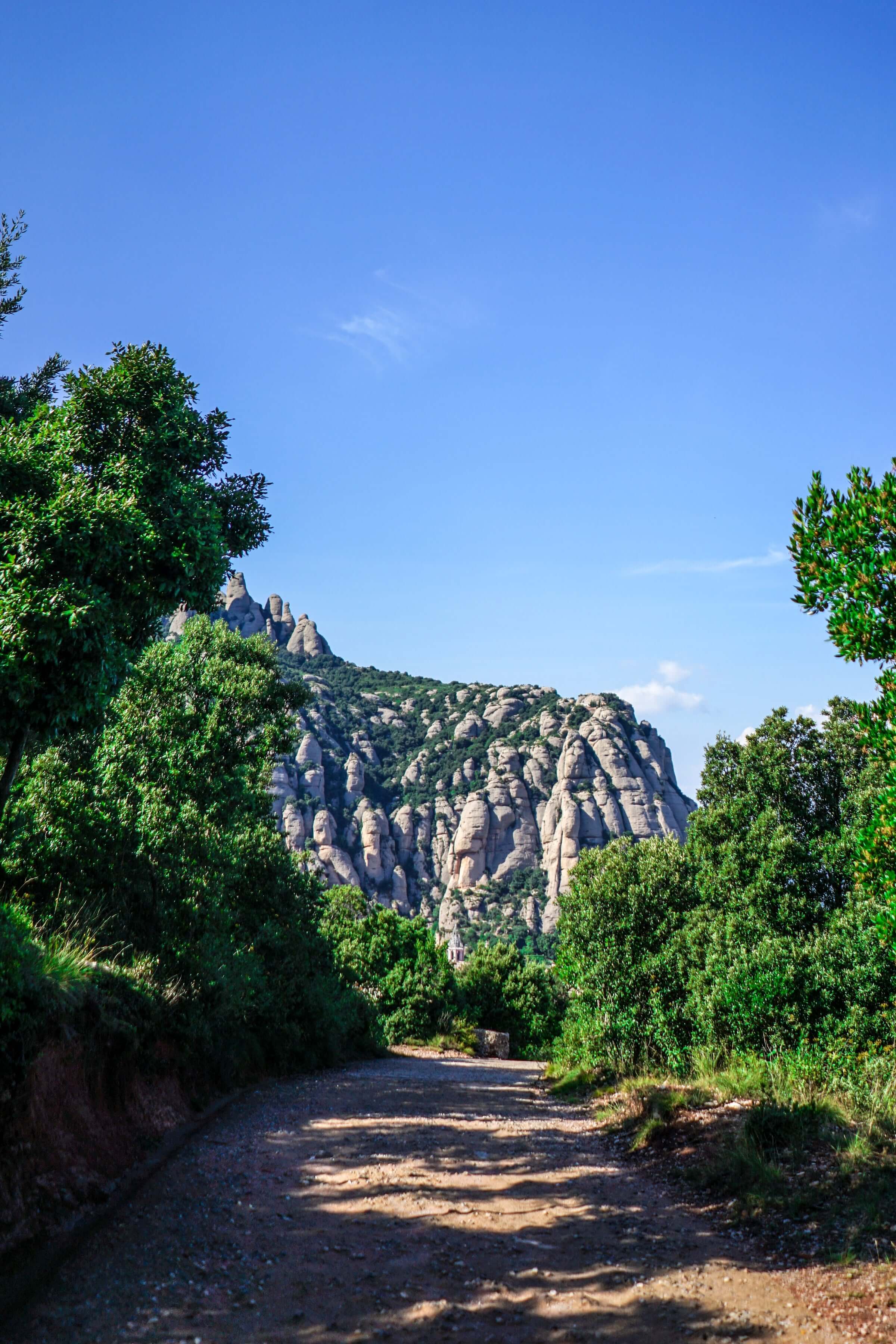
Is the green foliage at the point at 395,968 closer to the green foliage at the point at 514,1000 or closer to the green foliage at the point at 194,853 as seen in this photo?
the green foliage at the point at 514,1000

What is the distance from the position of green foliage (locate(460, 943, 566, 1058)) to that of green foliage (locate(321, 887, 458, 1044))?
594 centimetres

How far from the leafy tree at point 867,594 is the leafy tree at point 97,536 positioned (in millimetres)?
7155

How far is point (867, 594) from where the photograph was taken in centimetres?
723

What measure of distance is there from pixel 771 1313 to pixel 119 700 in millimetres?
16879

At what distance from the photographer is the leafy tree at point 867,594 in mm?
7051

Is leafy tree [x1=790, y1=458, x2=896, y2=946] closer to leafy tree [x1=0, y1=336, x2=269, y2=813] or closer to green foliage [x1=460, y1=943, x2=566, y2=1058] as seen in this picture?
leafy tree [x1=0, y1=336, x2=269, y2=813]

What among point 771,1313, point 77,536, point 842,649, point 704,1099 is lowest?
point 704,1099

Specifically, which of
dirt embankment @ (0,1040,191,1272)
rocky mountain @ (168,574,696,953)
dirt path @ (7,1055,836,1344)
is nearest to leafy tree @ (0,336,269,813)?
dirt embankment @ (0,1040,191,1272)

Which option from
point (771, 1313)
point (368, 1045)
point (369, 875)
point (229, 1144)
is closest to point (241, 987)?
point (229, 1144)

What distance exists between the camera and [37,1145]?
777 cm

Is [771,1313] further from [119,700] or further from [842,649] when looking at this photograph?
[119,700]

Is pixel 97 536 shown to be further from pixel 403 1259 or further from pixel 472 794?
pixel 472 794

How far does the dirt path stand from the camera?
5781 mm

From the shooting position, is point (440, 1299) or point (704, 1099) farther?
point (704, 1099)
